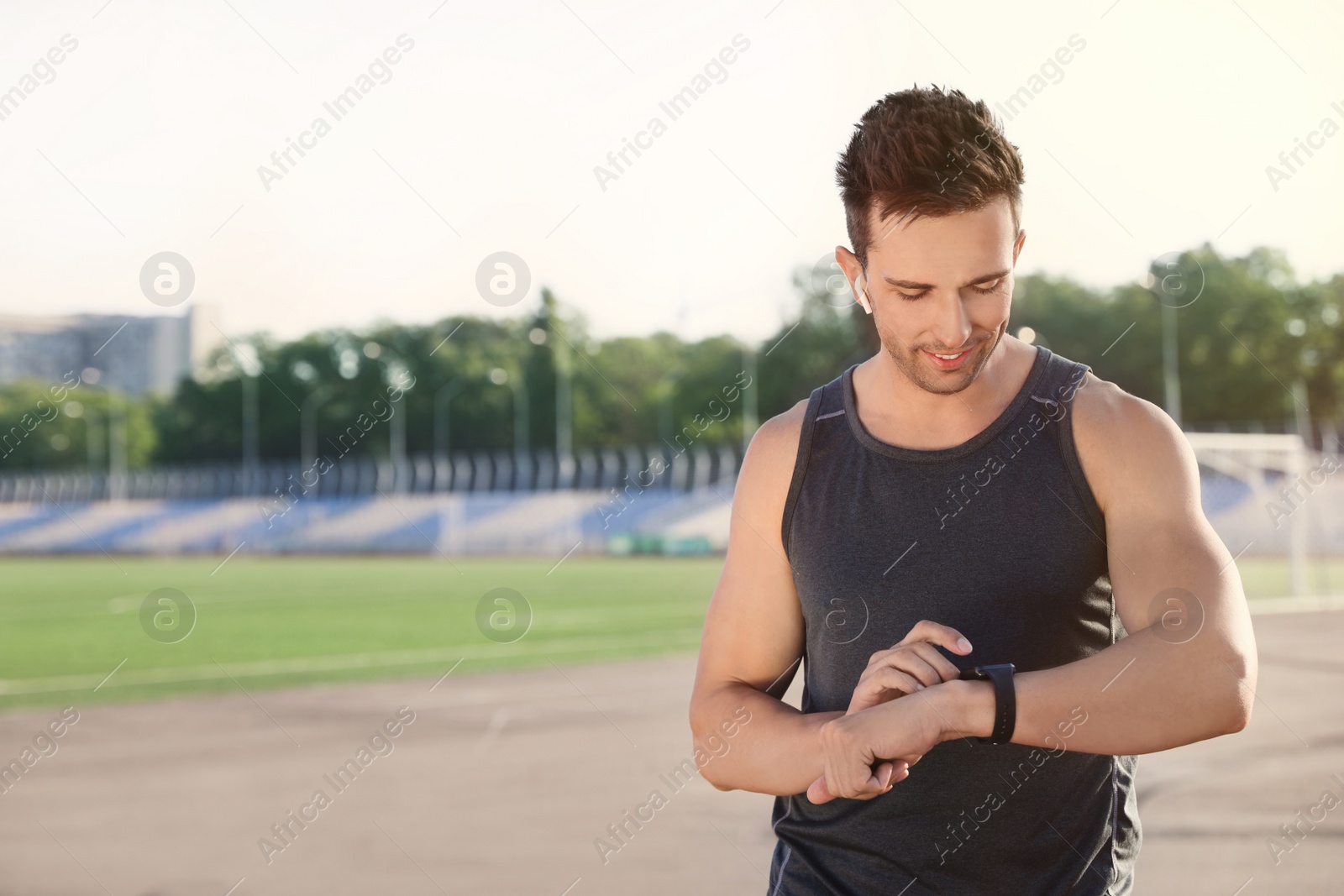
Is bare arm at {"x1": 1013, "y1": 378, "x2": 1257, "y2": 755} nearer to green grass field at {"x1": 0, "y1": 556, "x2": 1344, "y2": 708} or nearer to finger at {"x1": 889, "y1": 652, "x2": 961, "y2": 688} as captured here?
finger at {"x1": 889, "y1": 652, "x2": 961, "y2": 688}

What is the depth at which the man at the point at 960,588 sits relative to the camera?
6.73ft

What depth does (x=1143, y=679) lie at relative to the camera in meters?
2.04

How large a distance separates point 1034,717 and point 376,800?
7.14 meters

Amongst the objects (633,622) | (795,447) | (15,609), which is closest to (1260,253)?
(633,622)

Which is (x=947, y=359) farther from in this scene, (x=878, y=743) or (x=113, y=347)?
(x=113, y=347)

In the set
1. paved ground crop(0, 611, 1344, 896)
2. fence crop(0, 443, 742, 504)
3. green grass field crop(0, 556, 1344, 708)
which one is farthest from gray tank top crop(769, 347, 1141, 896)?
fence crop(0, 443, 742, 504)

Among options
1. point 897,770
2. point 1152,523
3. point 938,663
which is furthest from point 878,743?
point 1152,523

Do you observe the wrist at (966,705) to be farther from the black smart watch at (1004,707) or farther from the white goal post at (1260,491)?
the white goal post at (1260,491)

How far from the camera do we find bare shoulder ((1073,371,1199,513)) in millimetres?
2162

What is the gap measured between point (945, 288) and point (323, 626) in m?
22.4

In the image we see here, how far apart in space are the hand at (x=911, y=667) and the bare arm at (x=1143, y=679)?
37 mm

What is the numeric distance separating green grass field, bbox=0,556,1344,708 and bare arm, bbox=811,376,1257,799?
13468mm

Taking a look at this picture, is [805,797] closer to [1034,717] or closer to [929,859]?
[929,859]

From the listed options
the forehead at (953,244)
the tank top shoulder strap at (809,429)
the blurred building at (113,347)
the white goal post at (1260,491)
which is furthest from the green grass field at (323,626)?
the blurred building at (113,347)
